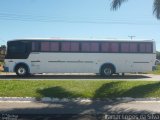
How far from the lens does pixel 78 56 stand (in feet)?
85.6

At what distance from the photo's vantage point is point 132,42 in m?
26.5

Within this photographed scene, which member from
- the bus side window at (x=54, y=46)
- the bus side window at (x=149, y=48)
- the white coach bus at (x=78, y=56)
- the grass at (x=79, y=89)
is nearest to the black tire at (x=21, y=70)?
the white coach bus at (x=78, y=56)

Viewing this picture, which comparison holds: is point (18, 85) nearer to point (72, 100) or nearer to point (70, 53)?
point (72, 100)

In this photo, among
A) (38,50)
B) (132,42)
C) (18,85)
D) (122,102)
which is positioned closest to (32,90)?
(18,85)

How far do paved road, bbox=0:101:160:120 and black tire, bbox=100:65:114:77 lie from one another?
12.4 m

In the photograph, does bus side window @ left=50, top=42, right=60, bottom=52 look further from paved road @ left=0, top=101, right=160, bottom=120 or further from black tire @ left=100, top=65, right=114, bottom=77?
paved road @ left=0, top=101, right=160, bottom=120

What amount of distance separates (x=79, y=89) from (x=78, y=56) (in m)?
9.84

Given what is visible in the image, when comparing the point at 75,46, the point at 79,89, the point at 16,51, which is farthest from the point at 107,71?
the point at 79,89

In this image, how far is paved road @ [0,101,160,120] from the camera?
35.4 feet

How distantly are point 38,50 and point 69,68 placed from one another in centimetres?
250

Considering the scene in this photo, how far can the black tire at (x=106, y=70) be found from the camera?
86.6ft

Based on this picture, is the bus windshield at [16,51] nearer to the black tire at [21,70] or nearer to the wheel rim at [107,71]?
the black tire at [21,70]

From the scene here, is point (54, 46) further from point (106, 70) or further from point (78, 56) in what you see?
point (106, 70)

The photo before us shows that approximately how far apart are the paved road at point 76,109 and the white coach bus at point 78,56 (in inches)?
487
